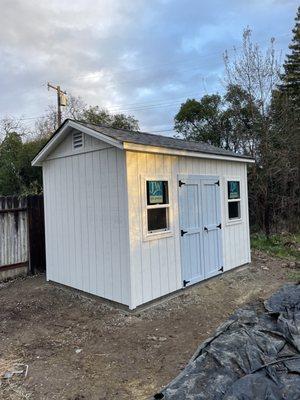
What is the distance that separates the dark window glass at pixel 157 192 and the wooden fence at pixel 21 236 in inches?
126

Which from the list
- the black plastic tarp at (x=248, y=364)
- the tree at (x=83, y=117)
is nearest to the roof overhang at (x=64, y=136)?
the black plastic tarp at (x=248, y=364)

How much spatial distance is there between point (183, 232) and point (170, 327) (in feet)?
5.70

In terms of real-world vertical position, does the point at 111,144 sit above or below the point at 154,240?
above

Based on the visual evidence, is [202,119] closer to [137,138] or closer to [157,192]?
[137,138]

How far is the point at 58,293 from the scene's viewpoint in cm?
592

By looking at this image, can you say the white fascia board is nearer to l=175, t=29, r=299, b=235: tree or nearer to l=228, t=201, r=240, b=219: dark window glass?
l=228, t=201, r=240, b=219: dark window glass

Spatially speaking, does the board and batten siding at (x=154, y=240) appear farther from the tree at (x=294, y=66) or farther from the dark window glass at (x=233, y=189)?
the tree at (x=294, y=66)

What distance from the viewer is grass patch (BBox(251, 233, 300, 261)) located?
8.67 metres

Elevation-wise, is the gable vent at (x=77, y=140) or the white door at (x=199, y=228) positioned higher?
the gable vent at (x=77, y=140)

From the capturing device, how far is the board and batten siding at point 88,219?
4.94 m

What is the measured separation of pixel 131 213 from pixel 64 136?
A: 2.15 m

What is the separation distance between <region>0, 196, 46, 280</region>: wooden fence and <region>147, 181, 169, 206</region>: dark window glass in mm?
3193

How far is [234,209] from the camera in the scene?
729 centimetres

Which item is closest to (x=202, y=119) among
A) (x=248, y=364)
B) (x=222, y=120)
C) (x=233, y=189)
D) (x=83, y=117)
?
(x=222, y=120)
